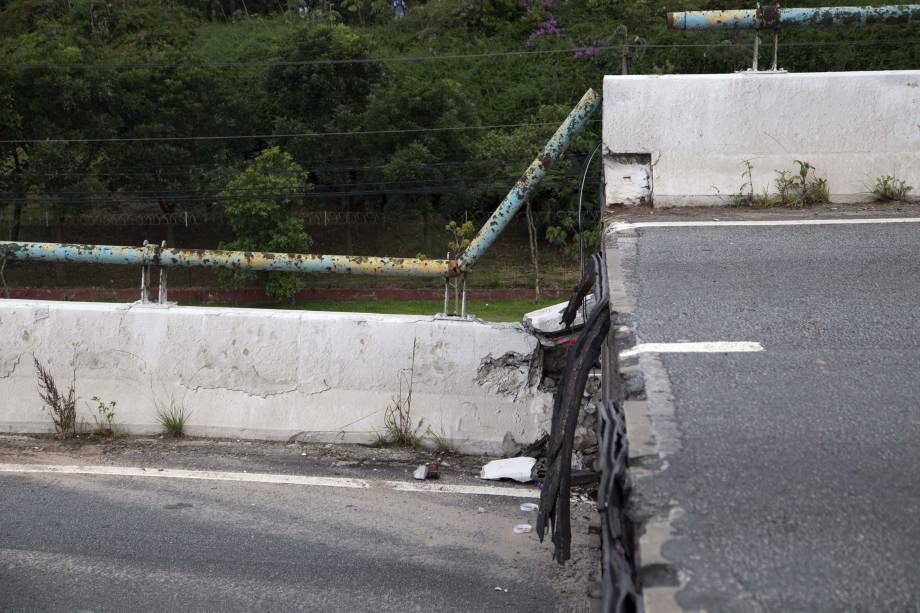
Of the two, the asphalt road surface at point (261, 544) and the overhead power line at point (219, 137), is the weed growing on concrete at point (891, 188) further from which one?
the overhead power line at point (219, 137)

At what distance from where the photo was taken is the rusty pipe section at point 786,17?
770cm

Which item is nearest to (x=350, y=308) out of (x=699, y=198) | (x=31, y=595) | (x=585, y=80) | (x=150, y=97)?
(x=150, y=97)

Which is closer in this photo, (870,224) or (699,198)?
(870,224)

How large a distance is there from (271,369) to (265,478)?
81 cm

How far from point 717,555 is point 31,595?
3.22 m

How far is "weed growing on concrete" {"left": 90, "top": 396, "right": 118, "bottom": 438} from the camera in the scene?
257 inches

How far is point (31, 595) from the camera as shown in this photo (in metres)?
4.48

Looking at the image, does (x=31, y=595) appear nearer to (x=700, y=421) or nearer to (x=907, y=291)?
(x=700, y=421)

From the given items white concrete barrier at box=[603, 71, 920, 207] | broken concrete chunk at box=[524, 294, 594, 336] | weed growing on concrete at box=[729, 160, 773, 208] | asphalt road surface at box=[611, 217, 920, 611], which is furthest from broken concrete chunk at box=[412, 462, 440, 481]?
weed growing on concrete at box=[729, 160, 773, 208]

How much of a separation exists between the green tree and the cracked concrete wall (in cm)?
3365

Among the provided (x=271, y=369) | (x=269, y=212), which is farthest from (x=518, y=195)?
(x=269, y=212)

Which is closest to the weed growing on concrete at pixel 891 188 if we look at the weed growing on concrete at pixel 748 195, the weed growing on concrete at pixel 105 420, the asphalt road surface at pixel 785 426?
the weed growing on concrete at pixel 748 195

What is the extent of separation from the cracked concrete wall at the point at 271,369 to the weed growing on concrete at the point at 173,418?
0.12 ft

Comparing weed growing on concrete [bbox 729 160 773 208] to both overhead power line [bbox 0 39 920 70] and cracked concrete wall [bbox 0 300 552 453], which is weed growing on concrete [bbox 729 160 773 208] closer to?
cracked concrete wall [bbox 0 300 552 453]
